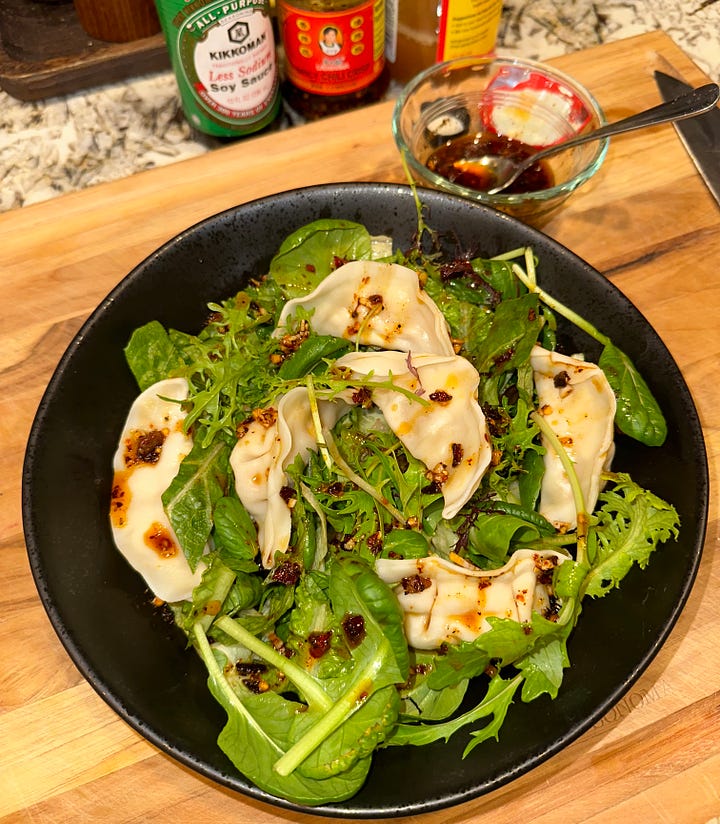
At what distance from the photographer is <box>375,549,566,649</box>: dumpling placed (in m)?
1.26

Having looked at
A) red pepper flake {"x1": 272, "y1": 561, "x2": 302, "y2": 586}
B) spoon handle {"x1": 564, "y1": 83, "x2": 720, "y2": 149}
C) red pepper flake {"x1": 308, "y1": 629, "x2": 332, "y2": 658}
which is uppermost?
spoon handle {"x1": 564, "y1": 83, "x2": 720, "y2": 149}

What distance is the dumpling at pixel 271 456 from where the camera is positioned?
1320mm

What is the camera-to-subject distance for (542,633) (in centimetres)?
116

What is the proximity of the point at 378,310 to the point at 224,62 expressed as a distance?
31.6 inches

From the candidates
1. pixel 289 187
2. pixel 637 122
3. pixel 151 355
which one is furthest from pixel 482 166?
pixel 151 355

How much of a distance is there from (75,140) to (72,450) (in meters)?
1.29

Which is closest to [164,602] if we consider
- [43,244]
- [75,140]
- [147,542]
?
[147,542]

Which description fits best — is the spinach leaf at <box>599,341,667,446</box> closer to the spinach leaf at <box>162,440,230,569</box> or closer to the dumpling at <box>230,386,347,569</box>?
the dumpling at <box>230,386,347,569</box>

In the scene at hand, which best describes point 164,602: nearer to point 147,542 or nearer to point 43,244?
point 147,542

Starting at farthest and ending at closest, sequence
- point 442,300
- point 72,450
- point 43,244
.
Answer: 1. point 43,244
2. point 442,300
3. point 72,450

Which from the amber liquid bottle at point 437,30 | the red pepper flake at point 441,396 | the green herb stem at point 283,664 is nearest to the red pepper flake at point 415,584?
the green herb stem at point 283,664

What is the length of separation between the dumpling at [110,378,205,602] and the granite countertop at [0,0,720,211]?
104cm

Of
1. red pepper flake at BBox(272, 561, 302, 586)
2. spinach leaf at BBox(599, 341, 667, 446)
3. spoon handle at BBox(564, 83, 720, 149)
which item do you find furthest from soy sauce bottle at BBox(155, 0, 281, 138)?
red pepper flake at BBox(272, 561, 302, 586)

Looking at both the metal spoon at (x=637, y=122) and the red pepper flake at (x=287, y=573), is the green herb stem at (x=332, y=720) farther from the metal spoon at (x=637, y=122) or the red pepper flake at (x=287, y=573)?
the metal spoon at (x=637, y=122)
